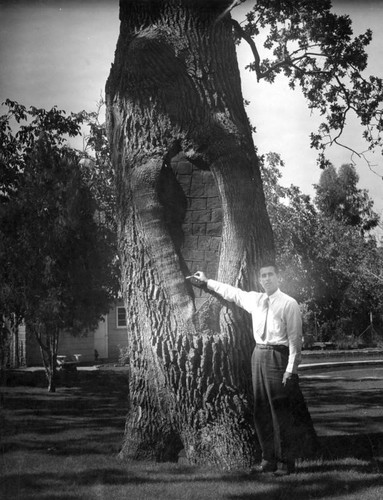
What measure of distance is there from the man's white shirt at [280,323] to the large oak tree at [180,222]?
45cm

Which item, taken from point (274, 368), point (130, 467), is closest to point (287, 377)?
point (274, 368)

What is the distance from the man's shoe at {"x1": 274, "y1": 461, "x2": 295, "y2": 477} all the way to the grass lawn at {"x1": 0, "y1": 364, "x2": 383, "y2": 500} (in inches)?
2.2

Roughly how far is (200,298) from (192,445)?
1.29 meters

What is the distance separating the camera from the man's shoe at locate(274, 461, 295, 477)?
481cm

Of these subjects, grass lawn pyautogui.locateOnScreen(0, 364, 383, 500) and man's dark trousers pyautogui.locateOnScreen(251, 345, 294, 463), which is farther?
man's dark trousers pyautogui.locateOnScreen(251, 345, 294, 463)

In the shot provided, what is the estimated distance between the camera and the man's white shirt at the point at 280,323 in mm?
4688

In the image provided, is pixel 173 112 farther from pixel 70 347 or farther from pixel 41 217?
pixel 70 347

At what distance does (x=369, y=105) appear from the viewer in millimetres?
8594

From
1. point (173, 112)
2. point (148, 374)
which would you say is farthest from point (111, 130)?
point (148, 374)

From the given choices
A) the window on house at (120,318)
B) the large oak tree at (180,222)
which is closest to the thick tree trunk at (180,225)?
the large oak tree at (180,222)

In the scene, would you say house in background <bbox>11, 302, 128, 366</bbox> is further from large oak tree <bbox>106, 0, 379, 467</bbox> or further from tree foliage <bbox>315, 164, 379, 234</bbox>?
large oak tree <bbox>106, 0, 379, 467</bbox>

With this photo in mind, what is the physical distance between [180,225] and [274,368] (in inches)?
64.6

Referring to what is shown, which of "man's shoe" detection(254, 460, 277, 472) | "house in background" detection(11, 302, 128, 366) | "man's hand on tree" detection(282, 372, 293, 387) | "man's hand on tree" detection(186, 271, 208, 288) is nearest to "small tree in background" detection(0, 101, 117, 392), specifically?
"man's hand on tree" detection(186, 271, 208, 288)

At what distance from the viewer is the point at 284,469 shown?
482 centimetres
